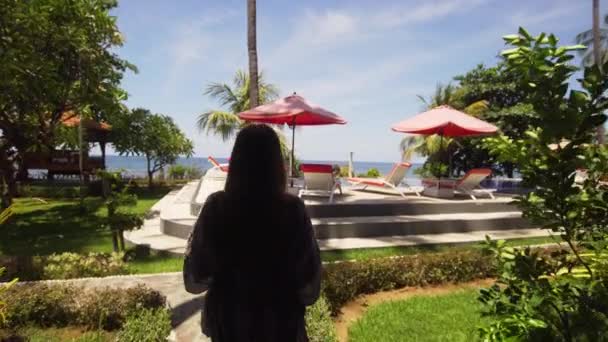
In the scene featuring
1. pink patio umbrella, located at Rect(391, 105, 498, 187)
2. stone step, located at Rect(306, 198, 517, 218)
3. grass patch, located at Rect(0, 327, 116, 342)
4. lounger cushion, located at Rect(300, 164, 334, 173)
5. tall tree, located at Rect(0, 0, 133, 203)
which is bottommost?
grass patch, located at Rect(0, 327, 116, 342)

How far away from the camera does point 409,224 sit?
8.52m

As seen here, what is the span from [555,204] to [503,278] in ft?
1.91

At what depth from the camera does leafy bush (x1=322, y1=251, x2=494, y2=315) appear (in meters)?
4.95

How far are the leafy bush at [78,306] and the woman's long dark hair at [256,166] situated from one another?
301 centimetres

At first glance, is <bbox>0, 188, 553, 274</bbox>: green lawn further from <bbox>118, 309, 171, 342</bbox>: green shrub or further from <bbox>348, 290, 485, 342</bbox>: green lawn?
<bbox>118, 309, 171, 342</bbox>: green shrub

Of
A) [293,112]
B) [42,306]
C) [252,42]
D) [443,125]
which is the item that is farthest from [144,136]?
[42,306]

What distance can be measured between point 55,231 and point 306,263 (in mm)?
10025

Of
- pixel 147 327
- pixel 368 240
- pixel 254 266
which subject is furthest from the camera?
pixel 368 240

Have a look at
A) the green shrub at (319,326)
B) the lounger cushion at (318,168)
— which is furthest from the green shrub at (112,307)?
the lounger cushion at (318,168)

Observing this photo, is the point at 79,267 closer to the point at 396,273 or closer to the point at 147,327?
the point at 147,327

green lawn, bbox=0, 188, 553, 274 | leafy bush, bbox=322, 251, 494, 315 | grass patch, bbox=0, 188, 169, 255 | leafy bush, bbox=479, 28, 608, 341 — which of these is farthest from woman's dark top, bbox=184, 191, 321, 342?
grass patch, bbox=0, 188, 169, 255

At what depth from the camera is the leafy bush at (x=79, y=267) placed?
550 centimetres

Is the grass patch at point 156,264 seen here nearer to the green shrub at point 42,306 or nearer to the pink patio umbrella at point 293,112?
the green shrub at point 42,306

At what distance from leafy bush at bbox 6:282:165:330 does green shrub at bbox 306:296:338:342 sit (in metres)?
1.70
